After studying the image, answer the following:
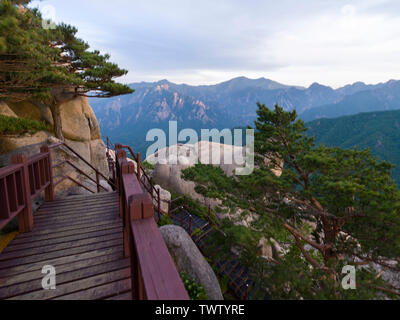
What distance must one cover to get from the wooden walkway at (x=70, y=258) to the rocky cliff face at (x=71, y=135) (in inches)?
164

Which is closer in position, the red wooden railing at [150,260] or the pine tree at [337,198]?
the red wooden railing at [150,260]

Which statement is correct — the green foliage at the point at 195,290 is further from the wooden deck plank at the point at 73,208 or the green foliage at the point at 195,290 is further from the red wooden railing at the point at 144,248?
the red wooden railing at the point at 144,248

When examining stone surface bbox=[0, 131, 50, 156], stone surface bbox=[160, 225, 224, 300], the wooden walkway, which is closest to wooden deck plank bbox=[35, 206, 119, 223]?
the wooden walkway

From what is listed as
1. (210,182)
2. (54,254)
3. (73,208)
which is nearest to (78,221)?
(73,208)

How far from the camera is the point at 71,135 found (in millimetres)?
11234

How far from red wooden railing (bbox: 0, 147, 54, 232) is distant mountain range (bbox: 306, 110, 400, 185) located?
9486 centimetres

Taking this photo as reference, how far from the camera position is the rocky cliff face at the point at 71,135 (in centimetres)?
768

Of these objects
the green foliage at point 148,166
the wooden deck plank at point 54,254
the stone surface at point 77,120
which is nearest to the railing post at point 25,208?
the wooden deck plank at point 54,254

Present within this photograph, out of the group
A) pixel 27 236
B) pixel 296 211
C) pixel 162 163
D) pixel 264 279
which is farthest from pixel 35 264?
pixel 162 163

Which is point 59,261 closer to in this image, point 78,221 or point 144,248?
point 78,221

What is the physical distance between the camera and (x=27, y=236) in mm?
3408

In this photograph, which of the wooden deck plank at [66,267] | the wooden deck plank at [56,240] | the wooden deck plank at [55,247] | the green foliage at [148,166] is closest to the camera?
the wooden deck plank at [66,267]

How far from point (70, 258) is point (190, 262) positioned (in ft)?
11.9
